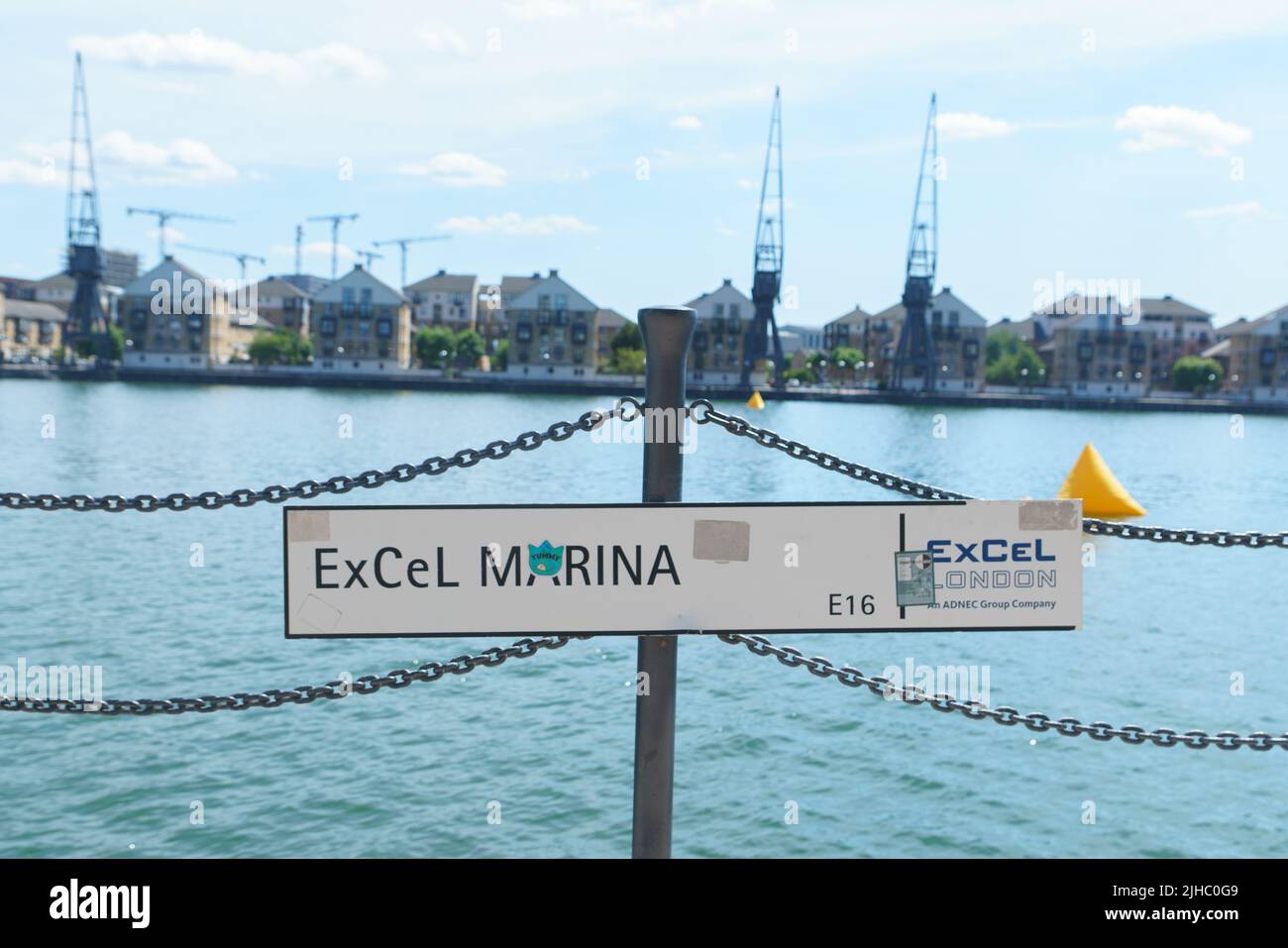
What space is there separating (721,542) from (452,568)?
2.25 ft

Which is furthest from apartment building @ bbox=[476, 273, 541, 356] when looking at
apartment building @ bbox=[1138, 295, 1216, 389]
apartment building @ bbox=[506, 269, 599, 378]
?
apartment building @ bbox=[1138, 295, 1216, 389]

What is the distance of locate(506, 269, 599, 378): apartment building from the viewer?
438ft

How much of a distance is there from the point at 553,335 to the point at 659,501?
133 metres

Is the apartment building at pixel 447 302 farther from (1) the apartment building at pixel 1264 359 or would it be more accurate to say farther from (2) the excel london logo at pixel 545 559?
(2) the excel london logo at pixel 545 559

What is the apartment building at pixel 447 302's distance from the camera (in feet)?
558

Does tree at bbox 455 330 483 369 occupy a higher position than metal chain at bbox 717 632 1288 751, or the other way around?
tree at bbox 455 330 483 369

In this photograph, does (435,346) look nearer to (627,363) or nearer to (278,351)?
(278,351)

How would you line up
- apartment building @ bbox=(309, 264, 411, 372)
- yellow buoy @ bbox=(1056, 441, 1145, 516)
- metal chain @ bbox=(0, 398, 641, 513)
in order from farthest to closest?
apartment building @ bbox=(309, 264, 411, 372) < yellow buoy @ bbox=(1056, 441, 1145, 516) < metal chain @ bbox=(0, 398, 641, 513)

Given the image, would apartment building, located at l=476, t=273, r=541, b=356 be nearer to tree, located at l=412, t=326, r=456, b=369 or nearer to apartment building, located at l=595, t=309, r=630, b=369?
apartment building, located at l=595, t=309, r=630, b=369

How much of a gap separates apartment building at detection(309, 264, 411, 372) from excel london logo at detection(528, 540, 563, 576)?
137037mm

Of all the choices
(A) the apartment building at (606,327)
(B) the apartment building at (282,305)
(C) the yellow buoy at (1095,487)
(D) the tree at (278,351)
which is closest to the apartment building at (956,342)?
(A) the apartment building at (606,327)

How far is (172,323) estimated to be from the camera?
133 meters

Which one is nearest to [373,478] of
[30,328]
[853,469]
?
[853,469]
